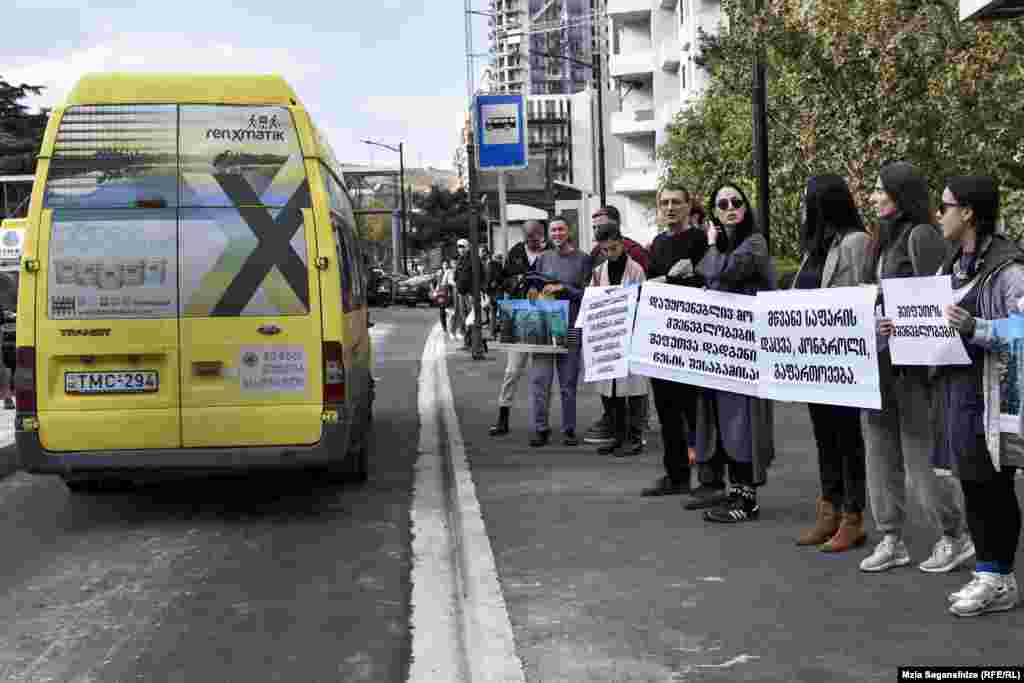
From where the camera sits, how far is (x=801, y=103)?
20.0 m

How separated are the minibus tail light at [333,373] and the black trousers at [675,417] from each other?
75.1 inches

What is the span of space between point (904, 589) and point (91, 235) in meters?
5.07

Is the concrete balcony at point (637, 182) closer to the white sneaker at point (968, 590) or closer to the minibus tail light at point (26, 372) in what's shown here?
the minibus tail light at point (26, 372)

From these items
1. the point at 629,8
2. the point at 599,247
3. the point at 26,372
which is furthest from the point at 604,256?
the point at 629,8

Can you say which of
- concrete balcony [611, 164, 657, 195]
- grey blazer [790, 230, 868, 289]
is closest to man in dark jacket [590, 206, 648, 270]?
grey blazer [790, 230, 868, 289]

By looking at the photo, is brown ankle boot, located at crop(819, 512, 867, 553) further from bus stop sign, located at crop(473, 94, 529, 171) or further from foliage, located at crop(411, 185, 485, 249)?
foliage, located at crop(411, 185, 485, 249)

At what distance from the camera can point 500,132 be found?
2020 cm

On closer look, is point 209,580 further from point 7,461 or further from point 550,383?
point 7,461

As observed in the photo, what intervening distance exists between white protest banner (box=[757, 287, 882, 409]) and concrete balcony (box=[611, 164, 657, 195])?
215 ft

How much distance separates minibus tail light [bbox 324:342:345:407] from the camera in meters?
8.71

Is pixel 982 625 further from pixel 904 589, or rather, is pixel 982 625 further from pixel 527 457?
pixel 527 457

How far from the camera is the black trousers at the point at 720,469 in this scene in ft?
26.6

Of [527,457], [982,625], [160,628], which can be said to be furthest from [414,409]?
[982,625]

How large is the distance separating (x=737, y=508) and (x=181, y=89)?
4174mm
